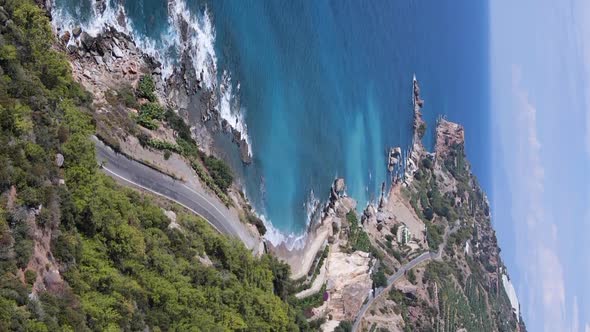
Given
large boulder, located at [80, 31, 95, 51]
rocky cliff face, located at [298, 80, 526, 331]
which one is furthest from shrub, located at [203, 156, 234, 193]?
rocky cliff face, located at [298, 80, 526, 331]

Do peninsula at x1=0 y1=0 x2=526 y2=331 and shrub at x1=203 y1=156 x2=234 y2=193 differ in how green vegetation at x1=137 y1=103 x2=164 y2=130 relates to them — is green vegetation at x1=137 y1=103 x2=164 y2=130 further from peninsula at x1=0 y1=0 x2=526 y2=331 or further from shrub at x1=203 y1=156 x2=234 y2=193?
shrub at x1=203 y1=156 x2=234 y2=193

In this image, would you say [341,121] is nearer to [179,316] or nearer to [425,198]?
[425,198]

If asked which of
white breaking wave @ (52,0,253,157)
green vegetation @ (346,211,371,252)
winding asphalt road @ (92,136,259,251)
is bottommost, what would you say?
winding asphalt road @ (92,136,259,251)

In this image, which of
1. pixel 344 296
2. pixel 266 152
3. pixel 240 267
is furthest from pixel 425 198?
pixel 240 267

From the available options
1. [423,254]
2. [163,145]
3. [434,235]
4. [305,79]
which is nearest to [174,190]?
[163,145]

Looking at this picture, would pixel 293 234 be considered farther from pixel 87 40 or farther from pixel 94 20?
pixel 94 20

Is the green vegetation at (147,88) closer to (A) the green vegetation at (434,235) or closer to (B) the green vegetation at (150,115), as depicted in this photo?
(B) the green vegetation at (150,115)

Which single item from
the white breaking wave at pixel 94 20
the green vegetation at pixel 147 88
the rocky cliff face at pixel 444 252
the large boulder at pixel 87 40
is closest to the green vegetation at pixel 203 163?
the green vegetation at pixel 147 88
